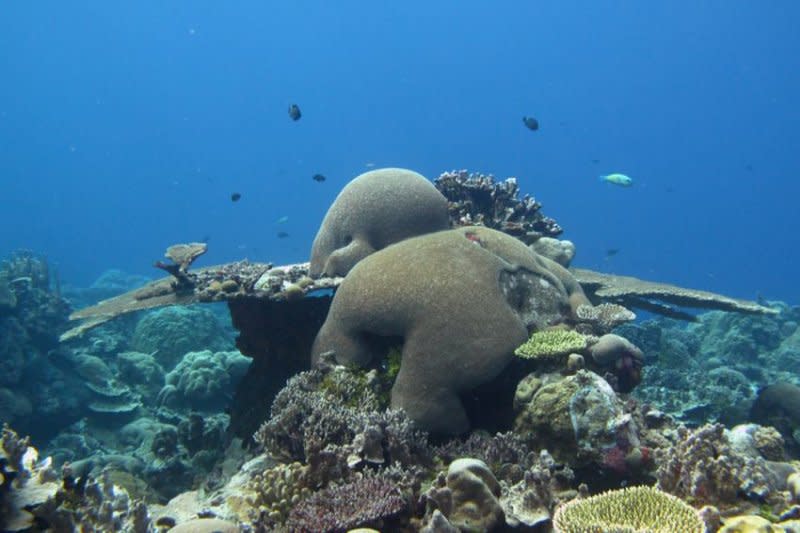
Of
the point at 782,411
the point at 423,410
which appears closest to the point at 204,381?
the point at 423,410

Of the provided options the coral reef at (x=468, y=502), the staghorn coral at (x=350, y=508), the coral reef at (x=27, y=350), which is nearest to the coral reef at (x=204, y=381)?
the coral reef at (x=27, y=350)

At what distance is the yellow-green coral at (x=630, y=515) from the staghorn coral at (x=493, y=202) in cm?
748

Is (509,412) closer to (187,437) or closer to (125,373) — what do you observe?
(187,437)

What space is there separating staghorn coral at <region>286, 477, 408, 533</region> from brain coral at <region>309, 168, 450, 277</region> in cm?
446

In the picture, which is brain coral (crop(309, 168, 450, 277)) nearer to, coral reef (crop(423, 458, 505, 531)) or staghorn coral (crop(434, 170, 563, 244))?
staghorn coral (crop(434, 170, 563, 244))

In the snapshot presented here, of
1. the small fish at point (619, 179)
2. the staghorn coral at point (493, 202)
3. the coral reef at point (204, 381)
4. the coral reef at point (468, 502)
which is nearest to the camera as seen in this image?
the coral reef at point (468, 502)

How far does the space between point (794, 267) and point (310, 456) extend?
145861 millimetres

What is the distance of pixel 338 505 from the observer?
13.1 ft

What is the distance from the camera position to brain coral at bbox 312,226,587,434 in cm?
579

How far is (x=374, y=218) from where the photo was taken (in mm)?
8547

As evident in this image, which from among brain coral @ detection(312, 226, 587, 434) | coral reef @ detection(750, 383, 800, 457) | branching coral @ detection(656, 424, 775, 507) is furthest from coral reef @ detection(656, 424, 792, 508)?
coral reef @ detection(750, 383, 800, 457)

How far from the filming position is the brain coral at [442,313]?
19.0 ft

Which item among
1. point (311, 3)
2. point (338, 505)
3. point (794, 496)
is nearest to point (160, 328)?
point (338, 505)

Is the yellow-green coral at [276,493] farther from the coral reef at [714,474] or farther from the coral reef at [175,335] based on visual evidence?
the coral reef at [175,335]
